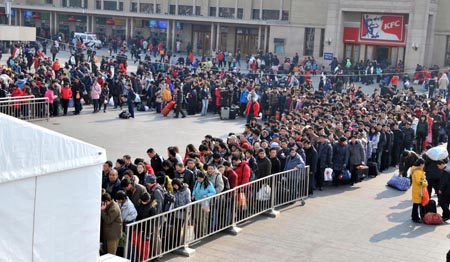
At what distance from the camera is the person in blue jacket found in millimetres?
12078

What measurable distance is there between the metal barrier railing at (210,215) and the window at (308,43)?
34.9m

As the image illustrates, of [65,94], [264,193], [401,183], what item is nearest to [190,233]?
[264,193]

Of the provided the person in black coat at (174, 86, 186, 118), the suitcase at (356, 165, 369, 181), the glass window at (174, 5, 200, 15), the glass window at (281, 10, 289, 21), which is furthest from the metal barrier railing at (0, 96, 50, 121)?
the glass window at (174, 5, 200, 15)

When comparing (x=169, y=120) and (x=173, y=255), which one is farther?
(x=169, y=120)

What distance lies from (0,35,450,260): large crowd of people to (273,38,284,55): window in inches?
360

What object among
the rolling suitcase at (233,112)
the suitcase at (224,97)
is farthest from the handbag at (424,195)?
the suitcase at (224,97)

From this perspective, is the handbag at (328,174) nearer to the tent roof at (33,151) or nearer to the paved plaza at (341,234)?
the paved plaza at (341,234)

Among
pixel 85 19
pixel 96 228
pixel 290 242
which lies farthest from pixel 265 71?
pixel 96 228

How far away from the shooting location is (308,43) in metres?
49.7

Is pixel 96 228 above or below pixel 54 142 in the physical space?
below

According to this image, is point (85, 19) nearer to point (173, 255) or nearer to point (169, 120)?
point (169, 120)

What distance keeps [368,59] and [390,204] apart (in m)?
31.6

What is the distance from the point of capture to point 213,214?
12531 mm

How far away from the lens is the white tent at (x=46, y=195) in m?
7.70
